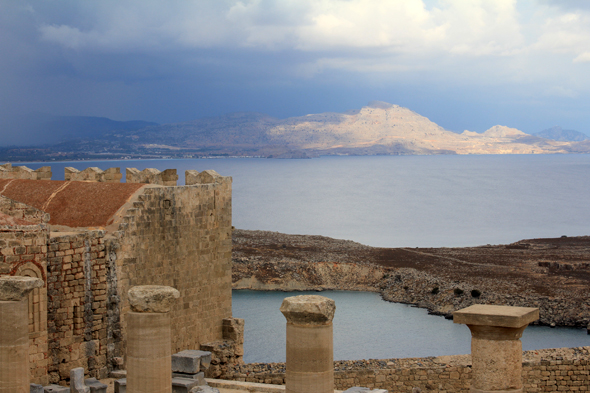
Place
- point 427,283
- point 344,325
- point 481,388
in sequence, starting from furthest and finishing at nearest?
point 427,283, point 344,325, point 481,388

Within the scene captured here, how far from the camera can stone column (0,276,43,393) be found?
361 inches

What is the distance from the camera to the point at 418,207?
401 feet

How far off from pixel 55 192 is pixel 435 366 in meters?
11.5

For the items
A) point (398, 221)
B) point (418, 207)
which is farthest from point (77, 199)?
point (418, 207)

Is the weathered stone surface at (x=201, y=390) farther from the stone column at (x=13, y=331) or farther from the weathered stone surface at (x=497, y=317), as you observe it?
the weathered stone surface at (x=497, y=317)

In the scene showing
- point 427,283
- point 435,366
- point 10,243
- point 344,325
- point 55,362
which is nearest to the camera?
point 10,243

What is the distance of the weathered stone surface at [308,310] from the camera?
8.92 m

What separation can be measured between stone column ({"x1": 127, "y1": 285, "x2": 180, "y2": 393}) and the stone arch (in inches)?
157

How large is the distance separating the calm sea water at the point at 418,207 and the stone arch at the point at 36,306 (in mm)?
69121

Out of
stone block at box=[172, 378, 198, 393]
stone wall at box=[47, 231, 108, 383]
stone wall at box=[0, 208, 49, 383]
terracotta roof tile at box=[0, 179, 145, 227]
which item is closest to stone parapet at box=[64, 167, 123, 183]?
terracotta roof tile at box=[0, 179, 145, 227]

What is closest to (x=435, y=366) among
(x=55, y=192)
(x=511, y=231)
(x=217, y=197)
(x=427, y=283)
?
(x=217, y=197)

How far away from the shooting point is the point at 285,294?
43.6m

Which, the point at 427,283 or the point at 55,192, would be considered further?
the point at 427,283

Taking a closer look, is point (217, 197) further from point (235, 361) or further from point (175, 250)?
point (235, 361)
